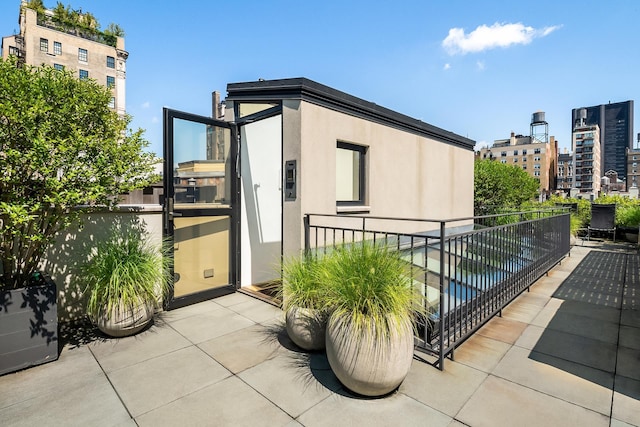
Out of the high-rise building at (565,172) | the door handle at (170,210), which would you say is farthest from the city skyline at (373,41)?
the high-rise building at (565,172)

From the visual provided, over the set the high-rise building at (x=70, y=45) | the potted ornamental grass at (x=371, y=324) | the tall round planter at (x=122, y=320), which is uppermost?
the high-rise building at (x=70, y=45)

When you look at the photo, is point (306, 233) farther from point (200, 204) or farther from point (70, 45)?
point (70, 45)

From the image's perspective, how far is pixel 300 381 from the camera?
2.51 m

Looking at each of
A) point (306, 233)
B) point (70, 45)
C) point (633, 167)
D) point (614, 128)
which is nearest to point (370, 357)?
point (306, 233)

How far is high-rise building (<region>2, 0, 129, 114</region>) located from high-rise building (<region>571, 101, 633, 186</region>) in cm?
20621

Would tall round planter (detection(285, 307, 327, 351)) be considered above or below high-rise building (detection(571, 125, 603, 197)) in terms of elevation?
below

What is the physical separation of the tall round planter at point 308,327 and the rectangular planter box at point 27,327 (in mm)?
2114

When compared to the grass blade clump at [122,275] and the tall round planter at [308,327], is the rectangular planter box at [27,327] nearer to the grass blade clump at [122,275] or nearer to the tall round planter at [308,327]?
the grass blade clump at [122,275]

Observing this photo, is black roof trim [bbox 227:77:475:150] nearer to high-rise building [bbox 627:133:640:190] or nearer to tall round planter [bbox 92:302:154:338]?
tall round planter [bbox 92:302:154:338]

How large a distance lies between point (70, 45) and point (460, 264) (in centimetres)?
5270

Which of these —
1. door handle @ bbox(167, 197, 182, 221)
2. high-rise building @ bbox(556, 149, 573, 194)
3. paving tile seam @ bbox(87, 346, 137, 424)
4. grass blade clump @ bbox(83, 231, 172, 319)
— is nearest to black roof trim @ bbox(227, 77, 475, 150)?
door handle @ bbox(167, 197, 182, 221)

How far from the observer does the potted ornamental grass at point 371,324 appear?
2.18m

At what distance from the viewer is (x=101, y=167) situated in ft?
9.60

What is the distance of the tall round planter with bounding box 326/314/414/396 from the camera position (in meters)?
2.17
